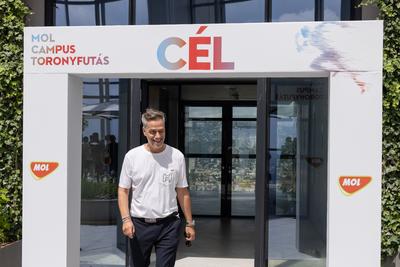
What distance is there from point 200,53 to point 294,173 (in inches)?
100

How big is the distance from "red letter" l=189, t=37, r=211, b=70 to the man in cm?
45

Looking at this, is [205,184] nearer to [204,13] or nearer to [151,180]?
[204,13]

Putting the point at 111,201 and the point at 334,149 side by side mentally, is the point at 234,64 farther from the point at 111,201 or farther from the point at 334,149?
the point at 111,201

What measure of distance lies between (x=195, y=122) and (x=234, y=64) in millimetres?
6932

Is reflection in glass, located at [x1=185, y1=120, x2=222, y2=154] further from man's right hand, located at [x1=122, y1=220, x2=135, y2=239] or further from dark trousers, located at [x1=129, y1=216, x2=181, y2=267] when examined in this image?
man's right hand, located at [x1=122, y1=220, x2=135, y2=239]

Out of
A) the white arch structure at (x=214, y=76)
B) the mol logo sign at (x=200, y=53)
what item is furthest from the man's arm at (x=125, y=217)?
the mol logo sign at (x=200, y=53)

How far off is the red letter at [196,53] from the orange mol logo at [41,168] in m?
1.30

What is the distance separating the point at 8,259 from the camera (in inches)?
192

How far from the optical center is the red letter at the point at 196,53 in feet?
11.9

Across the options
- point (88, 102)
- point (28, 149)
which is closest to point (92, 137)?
point (88, 102)

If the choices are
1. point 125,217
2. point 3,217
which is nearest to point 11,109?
point 3,217

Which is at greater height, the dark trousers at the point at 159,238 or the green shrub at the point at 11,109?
the green shrub at the point at 11,109

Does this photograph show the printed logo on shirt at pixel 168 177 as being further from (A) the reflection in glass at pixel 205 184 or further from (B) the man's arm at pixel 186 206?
(A) the reflection in glass at pixel 205 184

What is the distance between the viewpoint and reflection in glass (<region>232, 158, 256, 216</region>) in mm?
10430
